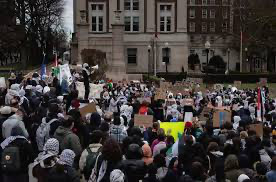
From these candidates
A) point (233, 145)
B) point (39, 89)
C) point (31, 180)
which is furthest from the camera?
point (39, 89)

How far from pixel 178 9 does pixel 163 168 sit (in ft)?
211

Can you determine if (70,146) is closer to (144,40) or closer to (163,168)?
(163,168)

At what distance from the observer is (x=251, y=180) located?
8273 mm

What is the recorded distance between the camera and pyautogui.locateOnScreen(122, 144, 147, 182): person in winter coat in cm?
875

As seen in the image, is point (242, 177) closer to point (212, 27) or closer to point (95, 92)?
point (95, 92)

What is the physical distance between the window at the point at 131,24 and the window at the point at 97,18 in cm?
336

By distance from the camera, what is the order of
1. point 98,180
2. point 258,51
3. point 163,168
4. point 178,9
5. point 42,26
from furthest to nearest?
Answer: point 258,51 → point 178,9 → point 42,26 → point 163,168 → point 98,180

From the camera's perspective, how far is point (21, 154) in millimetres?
9242

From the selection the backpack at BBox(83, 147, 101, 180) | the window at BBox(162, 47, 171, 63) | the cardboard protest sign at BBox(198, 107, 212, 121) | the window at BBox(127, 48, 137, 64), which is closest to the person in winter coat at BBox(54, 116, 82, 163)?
the backpack at BBox(83, 147, 101, 180)

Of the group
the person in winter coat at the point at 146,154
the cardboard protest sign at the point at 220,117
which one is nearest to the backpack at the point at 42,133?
the person in winter coat at the point at 146,154

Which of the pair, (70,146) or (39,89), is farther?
(39,89)

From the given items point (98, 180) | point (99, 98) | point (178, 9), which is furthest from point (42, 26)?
point (98, 180)

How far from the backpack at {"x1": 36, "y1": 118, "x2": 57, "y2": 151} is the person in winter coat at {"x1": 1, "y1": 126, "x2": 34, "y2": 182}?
1980mm

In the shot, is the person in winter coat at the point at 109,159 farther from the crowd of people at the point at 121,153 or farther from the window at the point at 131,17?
the window at the point at 131,17
